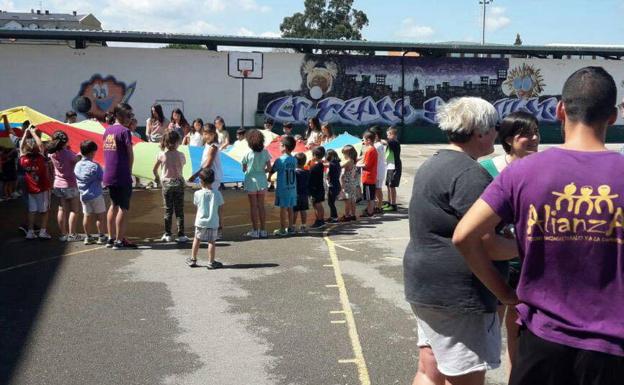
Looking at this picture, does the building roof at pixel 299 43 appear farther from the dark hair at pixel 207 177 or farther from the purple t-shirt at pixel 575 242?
the purple t-shirt at pixel 575 242

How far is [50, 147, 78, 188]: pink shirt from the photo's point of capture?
9.42 meters

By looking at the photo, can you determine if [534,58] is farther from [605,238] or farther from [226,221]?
[605,238]

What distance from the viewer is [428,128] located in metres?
33.2

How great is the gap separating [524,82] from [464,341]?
33.3m

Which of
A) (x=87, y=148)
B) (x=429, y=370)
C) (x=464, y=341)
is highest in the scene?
(x=87, y=148)

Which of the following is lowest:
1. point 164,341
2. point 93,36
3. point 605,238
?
point 164,341

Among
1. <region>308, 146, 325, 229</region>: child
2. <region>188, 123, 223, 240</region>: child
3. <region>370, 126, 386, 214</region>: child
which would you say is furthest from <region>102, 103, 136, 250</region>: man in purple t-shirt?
<region>370, 126, 386, 214</region>: child

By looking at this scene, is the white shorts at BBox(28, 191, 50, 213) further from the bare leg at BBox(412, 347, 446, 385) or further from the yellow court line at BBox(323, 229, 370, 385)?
the bare leg at BBox(412, 347, 446, 385)

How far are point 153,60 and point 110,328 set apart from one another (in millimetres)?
24622

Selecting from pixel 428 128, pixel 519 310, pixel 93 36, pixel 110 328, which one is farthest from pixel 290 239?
pixel 428 128

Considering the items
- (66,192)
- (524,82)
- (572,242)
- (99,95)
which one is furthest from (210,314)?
(524,82)

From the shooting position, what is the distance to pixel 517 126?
4.45 meters

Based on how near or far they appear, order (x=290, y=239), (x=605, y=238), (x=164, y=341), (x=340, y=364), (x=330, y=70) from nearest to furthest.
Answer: (x=605, y=238) < (x=340, y=364) < (x=164, y=341) < (x=290, y=239) < (x=330, y=70)

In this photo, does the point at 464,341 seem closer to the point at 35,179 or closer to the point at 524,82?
the point at 35,179
